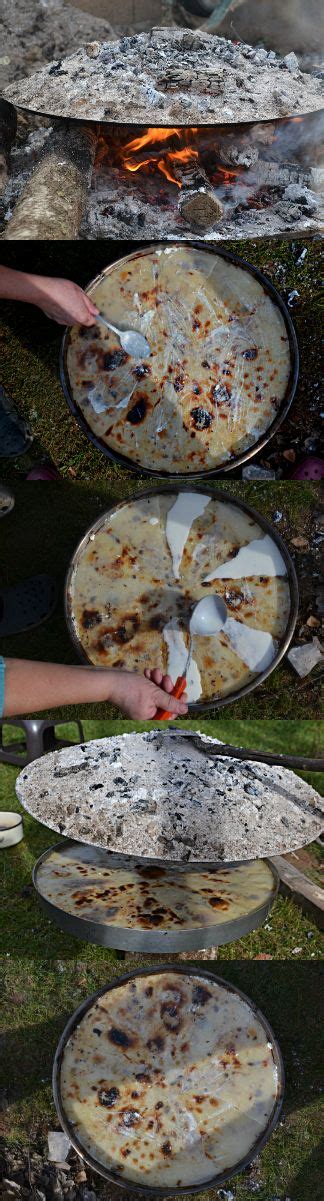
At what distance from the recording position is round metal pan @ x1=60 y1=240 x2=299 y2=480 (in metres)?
3.13

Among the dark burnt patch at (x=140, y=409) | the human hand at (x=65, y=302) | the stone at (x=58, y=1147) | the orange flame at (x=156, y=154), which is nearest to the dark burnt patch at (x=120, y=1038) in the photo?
the stone at (x=58, y=1147)

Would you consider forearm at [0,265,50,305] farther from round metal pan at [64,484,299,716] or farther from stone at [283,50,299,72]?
stone at [283,50,299,72]

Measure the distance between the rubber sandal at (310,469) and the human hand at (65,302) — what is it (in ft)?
3.62

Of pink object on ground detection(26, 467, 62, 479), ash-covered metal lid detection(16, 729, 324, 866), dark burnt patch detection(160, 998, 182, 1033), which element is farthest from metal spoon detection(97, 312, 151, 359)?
dark burnt patch detection(160, 998, 182, 1033)

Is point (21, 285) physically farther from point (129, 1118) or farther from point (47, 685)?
point (129, 1118)

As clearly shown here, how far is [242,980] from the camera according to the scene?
350 cm

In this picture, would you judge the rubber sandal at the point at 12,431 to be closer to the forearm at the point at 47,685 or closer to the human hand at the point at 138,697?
the forearm at the point at 47,685

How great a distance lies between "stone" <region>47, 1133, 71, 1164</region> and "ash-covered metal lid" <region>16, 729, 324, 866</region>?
1652mm

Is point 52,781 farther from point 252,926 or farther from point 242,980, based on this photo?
point 242,980

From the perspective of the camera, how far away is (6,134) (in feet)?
11.4

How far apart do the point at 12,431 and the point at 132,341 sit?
702 mm

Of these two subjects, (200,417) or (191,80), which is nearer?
(200,417)

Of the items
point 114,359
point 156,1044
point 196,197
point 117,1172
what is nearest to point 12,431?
point 114,359

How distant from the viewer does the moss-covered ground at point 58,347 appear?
342 cm
